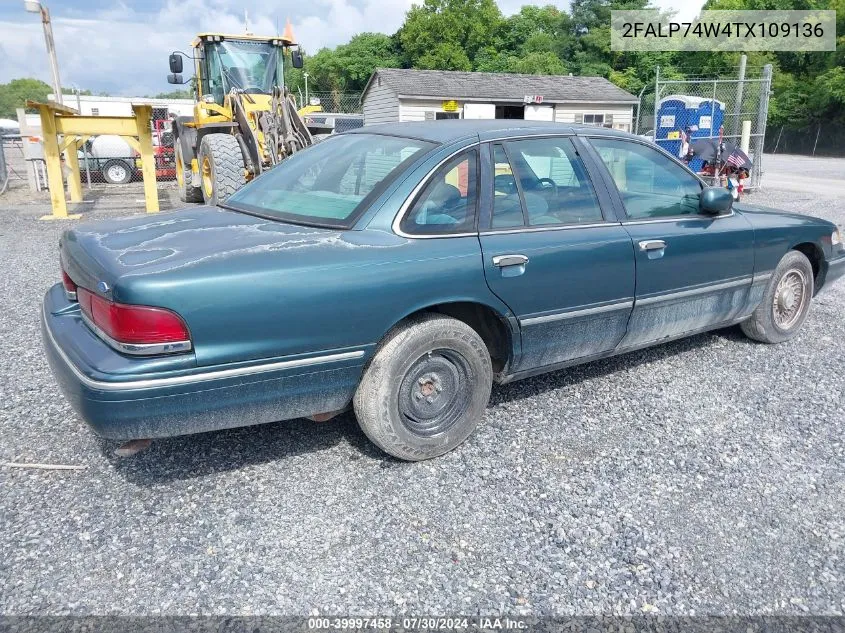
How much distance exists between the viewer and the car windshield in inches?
128

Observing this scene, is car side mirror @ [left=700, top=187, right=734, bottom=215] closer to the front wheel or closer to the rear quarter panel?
the rear quarter panel

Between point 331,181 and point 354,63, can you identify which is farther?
point 354,63

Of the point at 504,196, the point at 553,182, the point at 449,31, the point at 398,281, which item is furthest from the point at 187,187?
the point at 449,31

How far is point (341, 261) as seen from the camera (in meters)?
2.81

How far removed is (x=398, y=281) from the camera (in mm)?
2926

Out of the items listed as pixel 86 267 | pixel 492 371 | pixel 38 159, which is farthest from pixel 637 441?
pixel 38 159

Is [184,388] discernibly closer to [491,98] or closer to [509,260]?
[509,260]

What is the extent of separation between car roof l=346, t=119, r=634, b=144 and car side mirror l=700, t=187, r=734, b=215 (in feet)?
1.97

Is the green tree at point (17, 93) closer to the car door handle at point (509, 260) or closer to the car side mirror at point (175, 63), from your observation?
the car side mirror at point (175, 63)

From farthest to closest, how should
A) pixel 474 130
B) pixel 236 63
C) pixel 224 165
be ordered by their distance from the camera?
pixel 236 63, pixel 224 165, pixel 474 130

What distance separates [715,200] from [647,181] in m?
0.41

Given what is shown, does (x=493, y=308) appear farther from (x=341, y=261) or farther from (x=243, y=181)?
(x=243, y=181)

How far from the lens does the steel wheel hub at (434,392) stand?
3.12 meters

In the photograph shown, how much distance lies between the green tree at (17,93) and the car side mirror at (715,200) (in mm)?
101483
